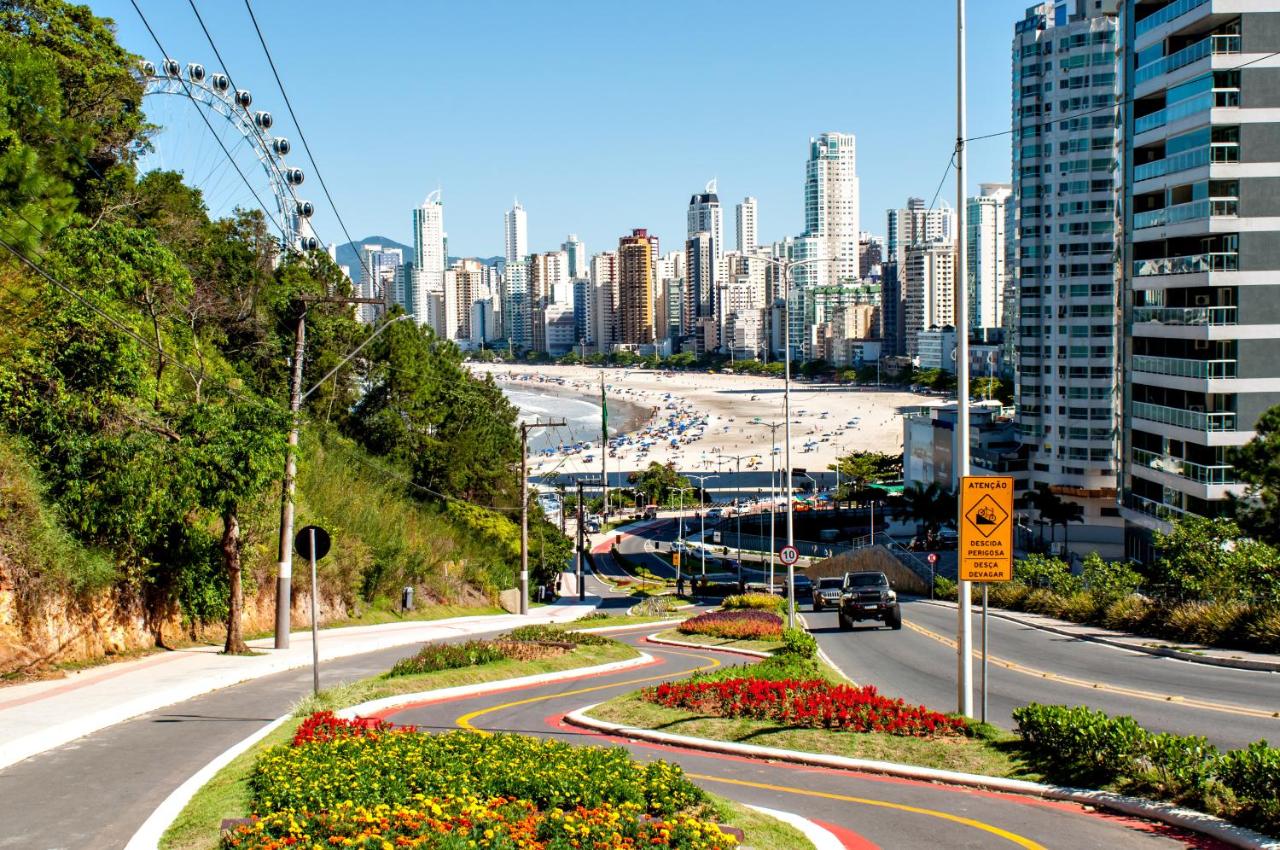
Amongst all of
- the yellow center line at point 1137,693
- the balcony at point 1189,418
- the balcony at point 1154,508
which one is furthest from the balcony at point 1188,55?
the yellow center line at point 1137,693

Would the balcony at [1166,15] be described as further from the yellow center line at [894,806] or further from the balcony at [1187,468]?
the yellow center line at [894,806]

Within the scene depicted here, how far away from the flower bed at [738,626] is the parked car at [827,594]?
23.7ft

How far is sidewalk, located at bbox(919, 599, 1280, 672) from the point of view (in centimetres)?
2158

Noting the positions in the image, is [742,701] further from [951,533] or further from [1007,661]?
[951,533]

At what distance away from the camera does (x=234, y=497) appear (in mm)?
22359

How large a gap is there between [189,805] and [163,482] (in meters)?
11.8

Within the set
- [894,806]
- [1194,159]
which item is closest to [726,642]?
[894,806]

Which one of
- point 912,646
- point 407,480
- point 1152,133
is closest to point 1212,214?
point 1152,133

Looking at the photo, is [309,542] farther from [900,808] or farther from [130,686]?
[900,808]

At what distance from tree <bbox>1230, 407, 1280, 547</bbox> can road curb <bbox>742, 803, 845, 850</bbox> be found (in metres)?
20.4

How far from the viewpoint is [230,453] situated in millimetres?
22344

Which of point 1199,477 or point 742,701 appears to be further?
point 1199,477

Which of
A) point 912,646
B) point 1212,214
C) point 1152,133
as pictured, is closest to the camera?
point 912,646

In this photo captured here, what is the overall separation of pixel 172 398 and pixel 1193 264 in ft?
115
